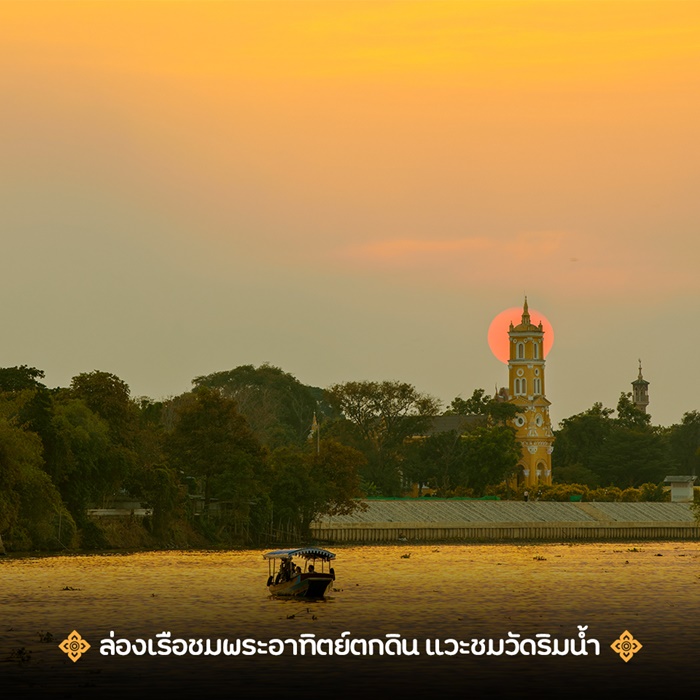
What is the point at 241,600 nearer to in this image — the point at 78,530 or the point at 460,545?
the point at 78,530

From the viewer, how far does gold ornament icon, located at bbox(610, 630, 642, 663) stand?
178ft

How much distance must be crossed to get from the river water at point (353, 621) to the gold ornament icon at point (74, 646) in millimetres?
368

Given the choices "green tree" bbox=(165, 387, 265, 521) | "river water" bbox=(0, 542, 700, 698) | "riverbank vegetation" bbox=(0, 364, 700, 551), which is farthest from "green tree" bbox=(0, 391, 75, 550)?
"green tree" bbox=(165, 387, 265, 521)

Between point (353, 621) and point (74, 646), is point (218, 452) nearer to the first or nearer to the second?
point (353, 621)

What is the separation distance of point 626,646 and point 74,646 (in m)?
20.7

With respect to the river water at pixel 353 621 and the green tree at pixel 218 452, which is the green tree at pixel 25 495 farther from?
the green tree at pixel 218 452

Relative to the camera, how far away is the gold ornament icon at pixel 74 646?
2078 inches

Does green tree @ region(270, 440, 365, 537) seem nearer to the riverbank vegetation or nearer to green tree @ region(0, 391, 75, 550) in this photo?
the riverbank vegetation

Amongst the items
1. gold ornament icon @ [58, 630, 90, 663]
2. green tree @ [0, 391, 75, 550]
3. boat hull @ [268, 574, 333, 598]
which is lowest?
gold ornament icon @ [58, 630, 90, 663]

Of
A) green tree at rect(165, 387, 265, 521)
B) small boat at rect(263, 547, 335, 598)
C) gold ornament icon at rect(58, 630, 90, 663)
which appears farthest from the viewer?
green tree at rect(165, 387, 265, 521)

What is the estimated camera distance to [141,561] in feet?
378

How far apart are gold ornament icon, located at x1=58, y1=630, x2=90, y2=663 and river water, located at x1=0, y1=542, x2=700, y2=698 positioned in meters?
0.37

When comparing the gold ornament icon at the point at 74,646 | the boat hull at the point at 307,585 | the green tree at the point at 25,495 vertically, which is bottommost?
the gold ornament icon at the point at 74,646

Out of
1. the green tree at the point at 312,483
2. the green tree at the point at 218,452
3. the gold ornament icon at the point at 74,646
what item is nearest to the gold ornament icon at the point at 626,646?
the gold ornament icon at the point at 74,646
